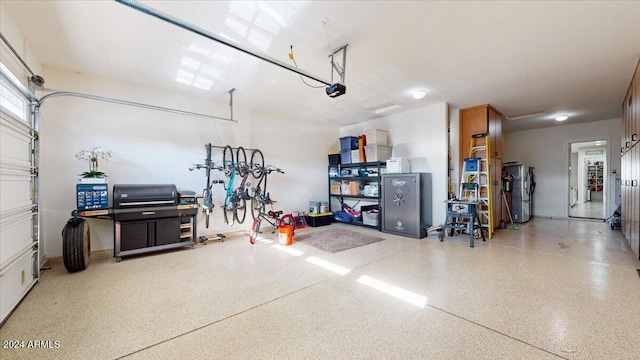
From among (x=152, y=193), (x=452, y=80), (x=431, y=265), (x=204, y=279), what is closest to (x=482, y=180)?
(x=452, y=80)

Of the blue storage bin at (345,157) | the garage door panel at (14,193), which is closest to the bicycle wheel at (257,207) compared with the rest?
the blue storage bin at (345,157)

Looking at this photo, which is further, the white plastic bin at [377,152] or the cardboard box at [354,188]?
the cardboard box at [354,188]

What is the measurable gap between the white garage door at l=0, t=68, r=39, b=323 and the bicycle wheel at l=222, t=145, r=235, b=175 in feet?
7.98

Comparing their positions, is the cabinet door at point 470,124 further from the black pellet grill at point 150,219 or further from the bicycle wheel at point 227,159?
the black pellet grill at point 150,219

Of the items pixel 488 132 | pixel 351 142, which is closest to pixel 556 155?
pixel 488 132

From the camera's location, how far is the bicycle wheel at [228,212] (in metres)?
4.74

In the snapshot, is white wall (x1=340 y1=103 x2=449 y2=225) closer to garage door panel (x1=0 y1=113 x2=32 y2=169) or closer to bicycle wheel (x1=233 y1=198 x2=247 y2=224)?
bicycle wheel (x1=233 y1=198 x2=247 y2=224)

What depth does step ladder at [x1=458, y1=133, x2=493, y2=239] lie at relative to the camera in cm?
466

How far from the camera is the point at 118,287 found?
257 centimetres

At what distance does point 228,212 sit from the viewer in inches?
194

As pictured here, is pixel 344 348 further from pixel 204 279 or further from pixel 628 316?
pixel 628 316

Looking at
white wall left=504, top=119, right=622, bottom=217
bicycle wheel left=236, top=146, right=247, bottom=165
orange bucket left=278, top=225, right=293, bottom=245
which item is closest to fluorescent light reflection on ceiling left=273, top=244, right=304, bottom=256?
orange bucket left=278, top=225, right=293, bottom=245

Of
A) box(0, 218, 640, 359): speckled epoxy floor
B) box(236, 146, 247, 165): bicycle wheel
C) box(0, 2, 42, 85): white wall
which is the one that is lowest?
box(0, 218, 640, 359): speckled epoxy floor

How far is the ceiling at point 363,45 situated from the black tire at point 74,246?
2147 mm
